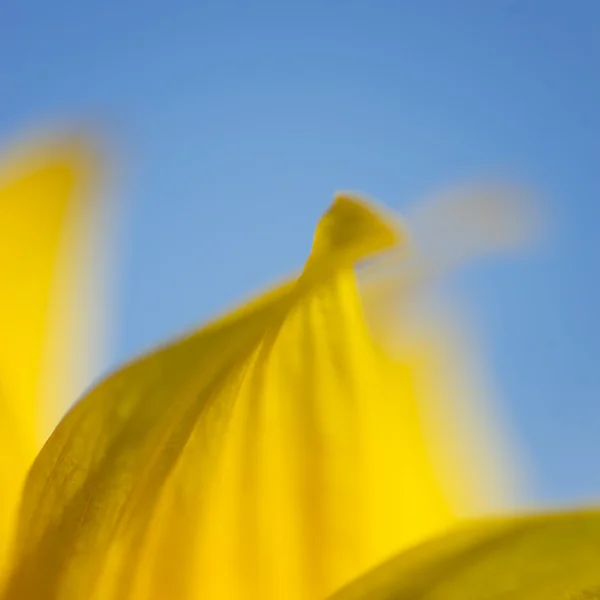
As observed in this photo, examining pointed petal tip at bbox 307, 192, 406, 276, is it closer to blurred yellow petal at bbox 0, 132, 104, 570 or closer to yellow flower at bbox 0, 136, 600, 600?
yellow flower at bbox 0, 136, 600, 600

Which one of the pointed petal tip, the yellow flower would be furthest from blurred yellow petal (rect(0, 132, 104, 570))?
the pointed petal tip

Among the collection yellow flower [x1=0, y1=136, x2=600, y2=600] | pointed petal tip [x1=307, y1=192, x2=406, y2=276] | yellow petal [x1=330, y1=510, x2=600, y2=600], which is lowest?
yellow petal [x1=330, y1=510, x2=600, y2=600]

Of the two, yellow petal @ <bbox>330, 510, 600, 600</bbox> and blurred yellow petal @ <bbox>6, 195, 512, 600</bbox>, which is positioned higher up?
blurred yellow petal @ <bbox>6, 195, 512, 600</bbox>

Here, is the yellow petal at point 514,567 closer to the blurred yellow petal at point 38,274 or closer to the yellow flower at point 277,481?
the yellow flower at point 277,481

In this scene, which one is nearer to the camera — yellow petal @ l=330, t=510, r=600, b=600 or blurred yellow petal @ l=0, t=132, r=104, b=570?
yellow petal @ l=330, t=510, r=600, b=600

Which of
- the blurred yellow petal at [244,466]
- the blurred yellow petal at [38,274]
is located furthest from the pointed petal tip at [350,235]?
the blurred yellow petal at [38,274]

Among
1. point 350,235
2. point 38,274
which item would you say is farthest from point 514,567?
point 38,274
